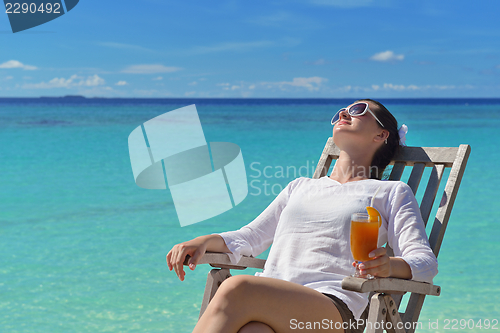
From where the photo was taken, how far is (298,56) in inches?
1844

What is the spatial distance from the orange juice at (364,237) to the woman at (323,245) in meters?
0.03

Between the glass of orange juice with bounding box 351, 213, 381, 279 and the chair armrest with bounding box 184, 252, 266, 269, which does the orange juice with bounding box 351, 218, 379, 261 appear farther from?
the chair armrest with bounding box 184, 252, 266, 269

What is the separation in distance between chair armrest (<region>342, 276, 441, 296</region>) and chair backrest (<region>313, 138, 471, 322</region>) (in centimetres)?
23

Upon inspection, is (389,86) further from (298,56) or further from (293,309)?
(293,309)

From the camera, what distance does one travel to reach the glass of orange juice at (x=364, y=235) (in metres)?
1.66

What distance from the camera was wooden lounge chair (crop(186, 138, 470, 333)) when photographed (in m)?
1.65

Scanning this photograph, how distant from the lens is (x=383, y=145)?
2.49 metres

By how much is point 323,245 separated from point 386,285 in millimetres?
459

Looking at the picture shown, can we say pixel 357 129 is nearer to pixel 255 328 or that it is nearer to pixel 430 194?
pixel 430 194

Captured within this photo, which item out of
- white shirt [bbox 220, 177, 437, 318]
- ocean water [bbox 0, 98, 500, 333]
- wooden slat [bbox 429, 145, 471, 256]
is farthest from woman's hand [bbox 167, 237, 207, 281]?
ocean water [bbox 0, 98, 500, 333]
